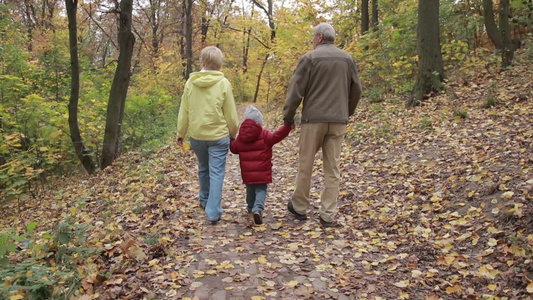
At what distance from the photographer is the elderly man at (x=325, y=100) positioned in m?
4.73

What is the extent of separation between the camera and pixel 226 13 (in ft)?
99.2

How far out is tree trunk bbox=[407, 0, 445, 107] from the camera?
31.9 ft

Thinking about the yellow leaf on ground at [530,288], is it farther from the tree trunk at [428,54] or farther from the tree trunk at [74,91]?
the tree trunk at [74,91]

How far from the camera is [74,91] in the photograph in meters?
9.77

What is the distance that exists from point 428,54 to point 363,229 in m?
6.53

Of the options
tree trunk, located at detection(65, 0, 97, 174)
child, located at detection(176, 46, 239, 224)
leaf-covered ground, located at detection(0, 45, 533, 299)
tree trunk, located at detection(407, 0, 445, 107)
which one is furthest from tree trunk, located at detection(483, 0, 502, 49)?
tree trunk, located at detection(65, 0, 97, 174)

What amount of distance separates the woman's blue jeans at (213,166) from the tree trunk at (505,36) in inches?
338

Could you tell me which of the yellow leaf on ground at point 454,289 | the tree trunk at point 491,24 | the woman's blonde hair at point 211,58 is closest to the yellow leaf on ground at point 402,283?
the yellow leaf on ground at point 454,289

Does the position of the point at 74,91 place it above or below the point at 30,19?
below

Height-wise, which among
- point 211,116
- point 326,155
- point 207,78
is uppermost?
point 207,78

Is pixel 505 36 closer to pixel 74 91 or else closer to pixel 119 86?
pixel 119 86

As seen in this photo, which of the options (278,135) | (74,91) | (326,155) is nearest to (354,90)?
(326,155)

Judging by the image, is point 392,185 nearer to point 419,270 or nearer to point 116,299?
point 419,270

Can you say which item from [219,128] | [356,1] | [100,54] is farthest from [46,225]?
[100,54]
